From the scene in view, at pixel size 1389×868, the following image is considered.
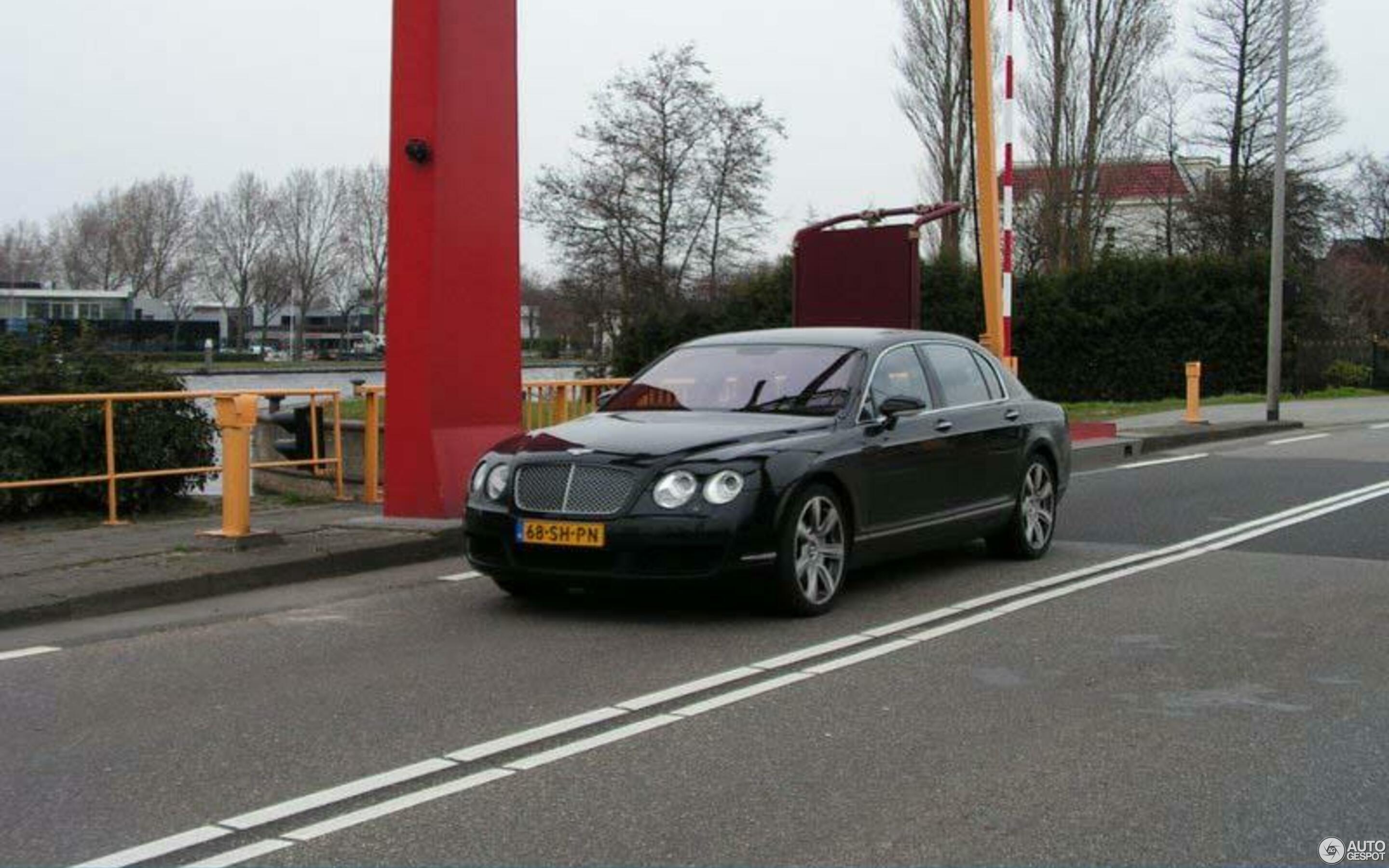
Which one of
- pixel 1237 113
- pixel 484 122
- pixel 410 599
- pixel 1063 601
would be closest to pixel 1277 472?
pixel 1063 601

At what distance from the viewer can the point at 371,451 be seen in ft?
40.6

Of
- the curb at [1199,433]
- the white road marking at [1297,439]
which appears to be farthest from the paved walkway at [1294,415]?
the white road marking at [1297,439]

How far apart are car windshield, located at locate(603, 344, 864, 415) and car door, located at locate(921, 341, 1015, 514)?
2.85 feet

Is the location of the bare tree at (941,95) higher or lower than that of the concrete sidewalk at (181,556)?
higher

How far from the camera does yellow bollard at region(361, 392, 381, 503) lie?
12.3 metres

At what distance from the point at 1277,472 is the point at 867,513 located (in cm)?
955

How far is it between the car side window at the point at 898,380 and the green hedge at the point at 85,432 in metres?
6.81

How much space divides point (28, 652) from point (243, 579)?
72.9 inches

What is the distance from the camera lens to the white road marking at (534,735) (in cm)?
505

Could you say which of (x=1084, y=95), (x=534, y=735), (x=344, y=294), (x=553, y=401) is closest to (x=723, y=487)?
(x=534, y=735)

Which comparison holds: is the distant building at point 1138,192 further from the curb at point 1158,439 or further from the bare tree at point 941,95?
the curb at point 1158,439

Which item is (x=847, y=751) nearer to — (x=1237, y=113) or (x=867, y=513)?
(x=867, y=513)

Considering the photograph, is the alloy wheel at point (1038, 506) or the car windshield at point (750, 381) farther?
the alloy wheel at point (1038, 506)

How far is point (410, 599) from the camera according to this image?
27.2ft
